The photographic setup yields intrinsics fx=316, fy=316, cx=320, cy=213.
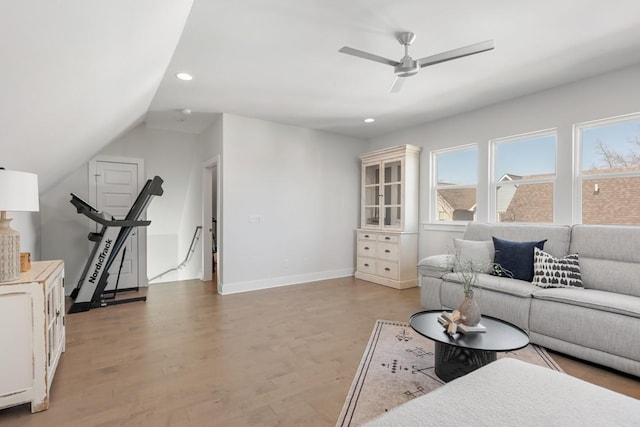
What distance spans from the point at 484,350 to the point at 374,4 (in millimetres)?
2337

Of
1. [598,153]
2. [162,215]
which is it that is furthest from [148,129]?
[598,153]

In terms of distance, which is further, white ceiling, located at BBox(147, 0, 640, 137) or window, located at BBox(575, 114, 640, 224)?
window, located at BBox(575, 114, 640, 224)

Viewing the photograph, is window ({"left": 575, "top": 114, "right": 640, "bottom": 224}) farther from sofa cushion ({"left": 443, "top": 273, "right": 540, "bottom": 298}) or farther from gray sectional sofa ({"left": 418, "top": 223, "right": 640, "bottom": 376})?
sofa cushion ({"left": 443, "top": 273, "right": 540, "bottom": 298})

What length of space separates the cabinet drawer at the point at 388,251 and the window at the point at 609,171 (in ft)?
7.54

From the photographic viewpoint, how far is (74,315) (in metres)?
3.62

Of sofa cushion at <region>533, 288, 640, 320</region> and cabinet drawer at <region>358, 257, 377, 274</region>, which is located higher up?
sofa cushion at <region>533, 288, 640, 320</region>

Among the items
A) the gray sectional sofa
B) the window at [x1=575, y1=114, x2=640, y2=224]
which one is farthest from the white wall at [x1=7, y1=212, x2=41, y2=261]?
the window at [x1=575, y1=114, x2=640, y2=224]

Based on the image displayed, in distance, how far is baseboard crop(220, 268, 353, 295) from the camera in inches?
180

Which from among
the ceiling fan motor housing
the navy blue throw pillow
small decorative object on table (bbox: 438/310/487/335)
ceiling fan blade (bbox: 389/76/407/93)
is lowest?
small decorative object on table (bbox: 438/310/487/335)

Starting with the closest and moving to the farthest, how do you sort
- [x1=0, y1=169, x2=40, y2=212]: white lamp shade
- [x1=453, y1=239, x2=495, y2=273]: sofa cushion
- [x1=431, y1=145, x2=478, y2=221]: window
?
[x1=0, y1=169, x2=40, y2=212]: white lamp shade
[x1=453, y1=239, x2=495, y2=273]: sofa cushion
[x1=431, y1=145, x2=478, y2=221]: window

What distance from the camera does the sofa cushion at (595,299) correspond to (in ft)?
7.64

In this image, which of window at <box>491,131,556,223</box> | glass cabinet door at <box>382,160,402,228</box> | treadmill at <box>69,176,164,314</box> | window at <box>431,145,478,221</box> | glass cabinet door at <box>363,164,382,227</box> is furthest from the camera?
glass cabinet door at <box>363,164,382,227</box>

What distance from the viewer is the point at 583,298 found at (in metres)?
2.54

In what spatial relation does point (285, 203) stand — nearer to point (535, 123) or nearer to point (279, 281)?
point (279, 281)
